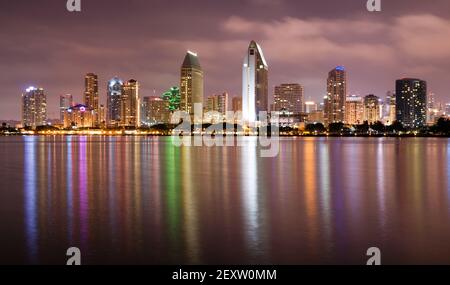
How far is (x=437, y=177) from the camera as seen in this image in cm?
3197

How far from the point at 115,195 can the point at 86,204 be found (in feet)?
9.43

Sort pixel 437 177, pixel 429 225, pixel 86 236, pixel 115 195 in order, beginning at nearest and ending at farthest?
pixel 86 236 < pixel 429 225 < pixel 115 195 < pixel 437 177

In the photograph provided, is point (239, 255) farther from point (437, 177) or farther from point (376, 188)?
point (437, 177)

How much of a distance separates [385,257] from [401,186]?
15919 mm

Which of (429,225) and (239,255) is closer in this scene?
(239,255)

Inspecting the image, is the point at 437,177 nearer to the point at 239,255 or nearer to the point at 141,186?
the point at 141,186

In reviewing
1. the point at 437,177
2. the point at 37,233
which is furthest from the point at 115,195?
the point at 437,177
